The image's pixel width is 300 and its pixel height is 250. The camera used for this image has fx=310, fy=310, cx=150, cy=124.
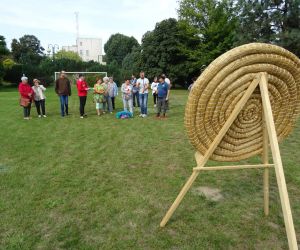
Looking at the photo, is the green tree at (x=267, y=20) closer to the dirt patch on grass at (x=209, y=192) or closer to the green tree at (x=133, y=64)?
the green tree at (x=133, y=64)

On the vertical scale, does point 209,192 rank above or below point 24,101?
below

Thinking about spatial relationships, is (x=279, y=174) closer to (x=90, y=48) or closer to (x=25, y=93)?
(x=25, y=93)

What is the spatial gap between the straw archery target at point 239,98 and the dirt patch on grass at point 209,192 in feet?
4.61

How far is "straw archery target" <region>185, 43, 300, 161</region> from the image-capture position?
10.4 ft

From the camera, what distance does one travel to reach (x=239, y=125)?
144 inches

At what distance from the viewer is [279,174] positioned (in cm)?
300

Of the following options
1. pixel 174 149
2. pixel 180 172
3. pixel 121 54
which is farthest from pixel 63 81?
pixel 121 54

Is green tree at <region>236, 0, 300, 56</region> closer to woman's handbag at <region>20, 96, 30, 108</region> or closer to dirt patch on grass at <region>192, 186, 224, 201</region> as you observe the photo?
woman's handbag at <region>20, 96, 30, 108</region>

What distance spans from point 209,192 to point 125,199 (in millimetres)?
1444

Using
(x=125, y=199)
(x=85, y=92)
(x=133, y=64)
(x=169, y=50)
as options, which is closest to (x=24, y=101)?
(x=85, y=92)

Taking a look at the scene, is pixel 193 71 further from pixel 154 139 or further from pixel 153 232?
pixel 153 232

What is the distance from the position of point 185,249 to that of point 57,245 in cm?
154

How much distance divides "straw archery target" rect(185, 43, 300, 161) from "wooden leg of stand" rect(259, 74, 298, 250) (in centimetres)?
22

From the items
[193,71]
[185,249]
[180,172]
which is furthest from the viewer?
[193,71]
